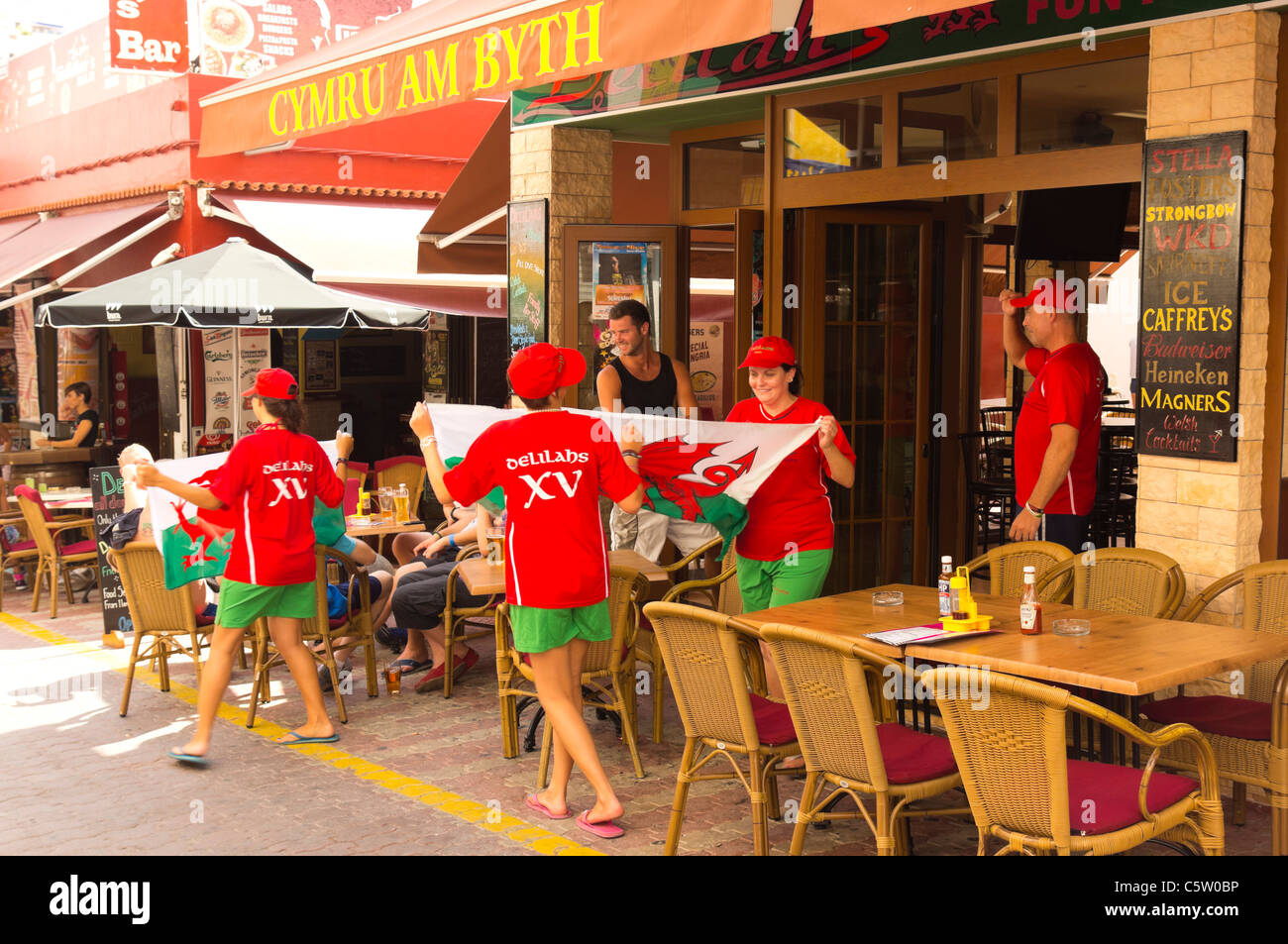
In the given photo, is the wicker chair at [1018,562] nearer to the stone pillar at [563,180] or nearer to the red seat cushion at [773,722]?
the red seat cushion at [773,722]

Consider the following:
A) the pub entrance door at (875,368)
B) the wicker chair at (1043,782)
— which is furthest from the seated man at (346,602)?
the wicker chair at (1043,782)

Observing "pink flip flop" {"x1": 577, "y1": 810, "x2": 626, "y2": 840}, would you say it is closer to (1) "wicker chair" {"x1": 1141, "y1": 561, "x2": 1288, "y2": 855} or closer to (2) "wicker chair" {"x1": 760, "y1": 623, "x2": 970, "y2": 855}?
(2) "wicker chair" {"x1": 760, "y1": 623, "x2": 970, "y2": 855}

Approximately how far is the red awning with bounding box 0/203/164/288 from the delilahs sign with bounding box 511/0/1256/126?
6065mm

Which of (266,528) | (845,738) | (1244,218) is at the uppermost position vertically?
(1244,218)

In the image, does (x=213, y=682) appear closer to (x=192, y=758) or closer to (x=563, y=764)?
(x=192, y=758)

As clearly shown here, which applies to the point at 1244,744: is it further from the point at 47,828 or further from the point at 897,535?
the point at 47,828

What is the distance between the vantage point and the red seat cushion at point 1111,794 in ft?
13.0

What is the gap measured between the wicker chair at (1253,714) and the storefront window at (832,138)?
3167 mm

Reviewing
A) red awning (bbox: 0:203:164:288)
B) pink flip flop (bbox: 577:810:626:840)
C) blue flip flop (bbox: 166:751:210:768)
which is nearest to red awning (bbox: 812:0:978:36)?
pink flip flop (bbox: 577:810:626:840)

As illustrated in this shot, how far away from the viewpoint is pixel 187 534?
729 centimetres

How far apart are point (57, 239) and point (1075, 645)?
12.9m

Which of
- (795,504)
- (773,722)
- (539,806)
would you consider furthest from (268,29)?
(773,722)

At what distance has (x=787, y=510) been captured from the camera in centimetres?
609

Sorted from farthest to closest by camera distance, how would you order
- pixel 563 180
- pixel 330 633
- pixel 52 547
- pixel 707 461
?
1. pixel 52 547
2. pixel 563 180
3. pixel 330 633
4. pixel 707 461
